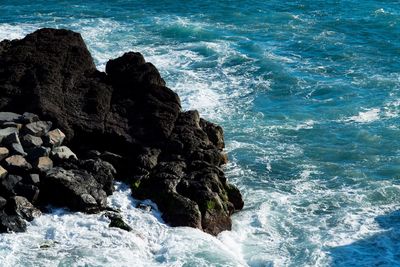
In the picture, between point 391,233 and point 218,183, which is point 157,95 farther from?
point 391,233

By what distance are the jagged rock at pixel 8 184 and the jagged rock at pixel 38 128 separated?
7.89ft

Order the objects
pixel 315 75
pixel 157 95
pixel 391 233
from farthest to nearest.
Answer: pixel 315 75 < pixel 157 95 < pixel 391 233

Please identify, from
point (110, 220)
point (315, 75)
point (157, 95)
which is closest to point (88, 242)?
point (110, 220)

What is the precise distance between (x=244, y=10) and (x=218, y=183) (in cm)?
2907

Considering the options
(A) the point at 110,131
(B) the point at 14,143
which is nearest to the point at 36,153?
(B) the point at 14,143

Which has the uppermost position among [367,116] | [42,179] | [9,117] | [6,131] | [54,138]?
[9,117]

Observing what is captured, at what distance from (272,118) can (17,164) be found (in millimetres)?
14162

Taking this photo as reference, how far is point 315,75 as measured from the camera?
4038cm

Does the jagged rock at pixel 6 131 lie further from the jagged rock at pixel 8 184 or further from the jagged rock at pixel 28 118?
the jagged rock at pixel 8 184

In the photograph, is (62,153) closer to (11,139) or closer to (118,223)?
(11,139)

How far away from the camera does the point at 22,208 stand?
23016 millimetres

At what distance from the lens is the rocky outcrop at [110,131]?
968 inches

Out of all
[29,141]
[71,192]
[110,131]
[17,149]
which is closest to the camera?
[71,192]

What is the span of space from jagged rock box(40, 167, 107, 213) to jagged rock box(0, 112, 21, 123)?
314 centimetres
